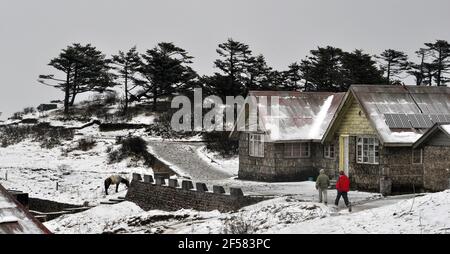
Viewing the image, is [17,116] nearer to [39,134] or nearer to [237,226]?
[39,134]

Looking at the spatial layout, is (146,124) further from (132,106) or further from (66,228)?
(66,228)

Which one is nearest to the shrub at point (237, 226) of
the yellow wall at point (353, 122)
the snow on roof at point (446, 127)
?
the snow on roof at point (446, 127)

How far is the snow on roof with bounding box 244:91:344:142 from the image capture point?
33.9m

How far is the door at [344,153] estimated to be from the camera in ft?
102

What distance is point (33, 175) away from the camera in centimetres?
3884

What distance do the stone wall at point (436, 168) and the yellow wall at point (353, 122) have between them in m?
2.95

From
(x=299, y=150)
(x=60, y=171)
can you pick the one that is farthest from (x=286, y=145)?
(x=60, y=171)

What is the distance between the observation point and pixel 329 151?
33.0 m

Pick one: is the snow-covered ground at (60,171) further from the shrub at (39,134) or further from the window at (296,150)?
the window at (296,150)

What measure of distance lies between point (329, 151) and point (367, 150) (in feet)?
11.0

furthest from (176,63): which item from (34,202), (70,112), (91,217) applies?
(91,217)

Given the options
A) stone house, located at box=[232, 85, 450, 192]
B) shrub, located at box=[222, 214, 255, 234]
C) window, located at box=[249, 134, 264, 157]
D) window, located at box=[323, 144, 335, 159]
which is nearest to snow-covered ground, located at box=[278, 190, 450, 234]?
shrub, located at box=[222, 214, 255, 234]

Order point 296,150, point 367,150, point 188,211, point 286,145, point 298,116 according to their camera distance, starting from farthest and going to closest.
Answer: point 298,116 < point 296,150 < point 286,145 < point 367,150 < point 188,211
